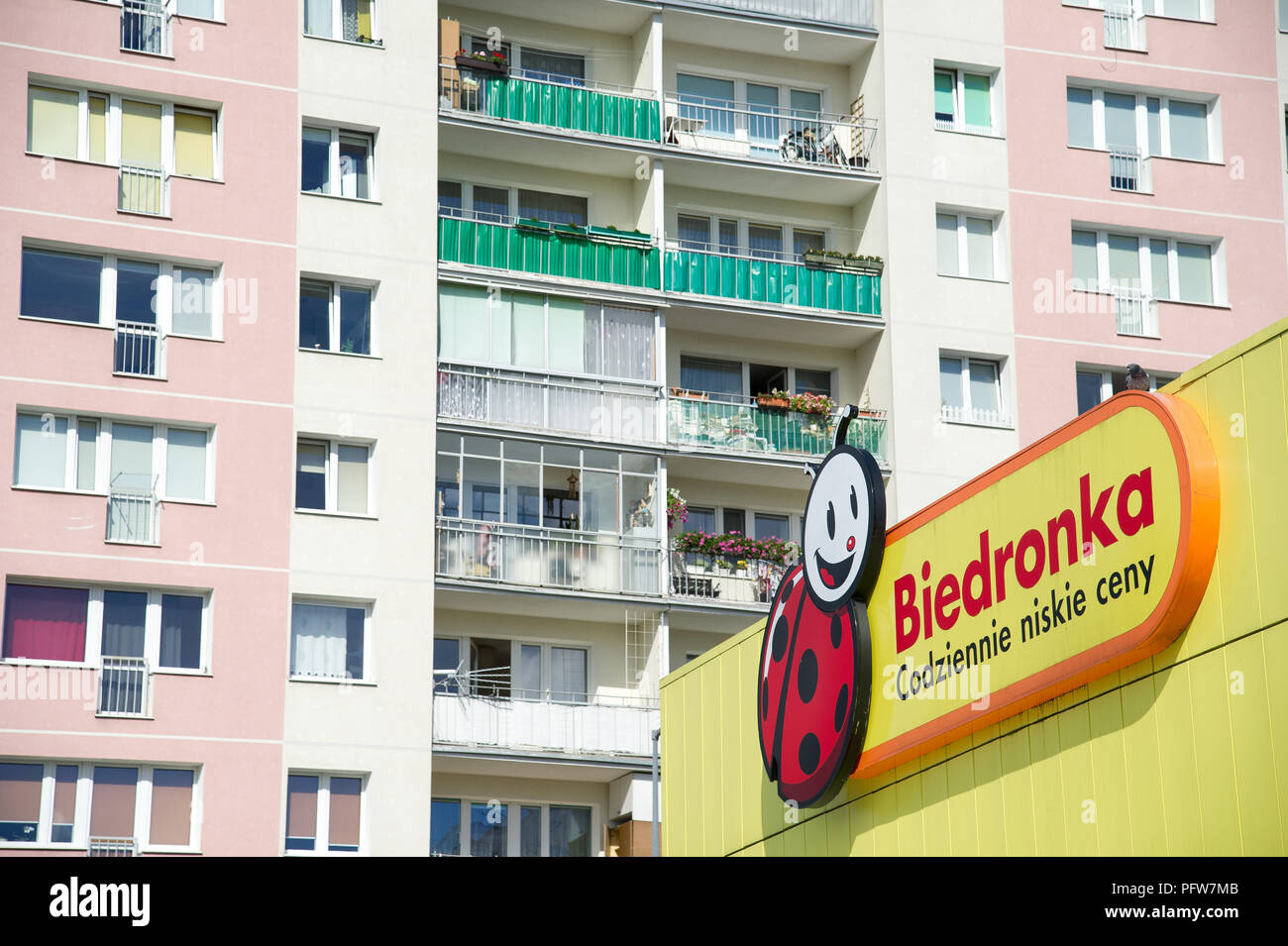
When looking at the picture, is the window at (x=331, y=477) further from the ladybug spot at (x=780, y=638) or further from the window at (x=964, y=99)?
the ladybug spot at (x=780, y=638)

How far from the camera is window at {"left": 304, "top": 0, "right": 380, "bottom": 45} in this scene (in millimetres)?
36031

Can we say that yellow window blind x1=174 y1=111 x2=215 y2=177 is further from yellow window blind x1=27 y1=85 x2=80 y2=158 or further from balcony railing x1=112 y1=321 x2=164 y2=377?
balcony railing x1=112 y1=321 x2=164 y2=377

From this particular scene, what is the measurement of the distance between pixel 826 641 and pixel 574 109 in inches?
795

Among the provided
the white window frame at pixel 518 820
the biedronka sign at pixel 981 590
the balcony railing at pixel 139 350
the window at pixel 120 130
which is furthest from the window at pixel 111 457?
the biedronka sign at pixel 981 590

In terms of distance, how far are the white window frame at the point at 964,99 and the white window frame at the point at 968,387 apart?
474 cm

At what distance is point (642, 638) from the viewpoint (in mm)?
36156

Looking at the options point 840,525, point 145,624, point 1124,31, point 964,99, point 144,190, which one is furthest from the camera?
point 1124,31

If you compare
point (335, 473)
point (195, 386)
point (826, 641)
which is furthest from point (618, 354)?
point (826, 641)

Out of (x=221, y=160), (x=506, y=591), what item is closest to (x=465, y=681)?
(x=506, y=591)

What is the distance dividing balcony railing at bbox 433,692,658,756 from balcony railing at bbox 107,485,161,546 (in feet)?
19.0

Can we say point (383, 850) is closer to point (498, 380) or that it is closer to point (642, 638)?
point (642, 638)

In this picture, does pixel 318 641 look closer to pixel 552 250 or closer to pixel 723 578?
pixel 723 578

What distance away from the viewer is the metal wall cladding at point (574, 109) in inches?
1459

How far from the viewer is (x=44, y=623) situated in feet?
104
